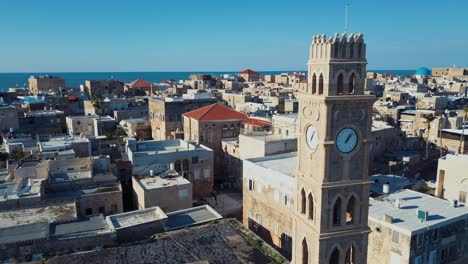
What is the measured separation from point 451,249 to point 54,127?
57.2 metres

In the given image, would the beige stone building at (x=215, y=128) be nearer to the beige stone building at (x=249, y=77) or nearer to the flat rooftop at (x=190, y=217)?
the flat rooftop at (x=190, y=217)

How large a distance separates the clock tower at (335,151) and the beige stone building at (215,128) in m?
35.3

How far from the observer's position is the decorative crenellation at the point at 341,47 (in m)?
15.9

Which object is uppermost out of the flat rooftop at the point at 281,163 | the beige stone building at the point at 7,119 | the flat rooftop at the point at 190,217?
the beige stone building at the point at 7,119

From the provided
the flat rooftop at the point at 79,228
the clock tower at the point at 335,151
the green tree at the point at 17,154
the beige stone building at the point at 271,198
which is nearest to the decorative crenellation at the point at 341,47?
the clock tower at the point at 335,151

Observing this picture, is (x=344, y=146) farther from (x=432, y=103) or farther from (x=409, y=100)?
(x=409, y=100)

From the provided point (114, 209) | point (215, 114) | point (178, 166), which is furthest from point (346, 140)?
point (215, 114)

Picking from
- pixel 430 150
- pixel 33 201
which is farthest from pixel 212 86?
pixel 33 201

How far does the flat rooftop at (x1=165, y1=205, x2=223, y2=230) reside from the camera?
27.9 metres

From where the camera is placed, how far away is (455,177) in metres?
32.9

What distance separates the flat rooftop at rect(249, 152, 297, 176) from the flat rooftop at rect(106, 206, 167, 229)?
10.1 m

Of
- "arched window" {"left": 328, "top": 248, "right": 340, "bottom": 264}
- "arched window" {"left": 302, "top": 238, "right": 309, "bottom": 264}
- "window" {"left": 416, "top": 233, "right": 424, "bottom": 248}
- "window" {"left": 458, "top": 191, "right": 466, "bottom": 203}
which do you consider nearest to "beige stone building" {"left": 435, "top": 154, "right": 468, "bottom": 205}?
"window" {"left": 458, "top": 191, "right": 466, "bottom": 203}

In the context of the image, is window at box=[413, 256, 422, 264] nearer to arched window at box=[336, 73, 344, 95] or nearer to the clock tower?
the clock tower

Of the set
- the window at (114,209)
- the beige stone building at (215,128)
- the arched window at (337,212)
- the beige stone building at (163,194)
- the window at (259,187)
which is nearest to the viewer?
the arched window at (337,212)
